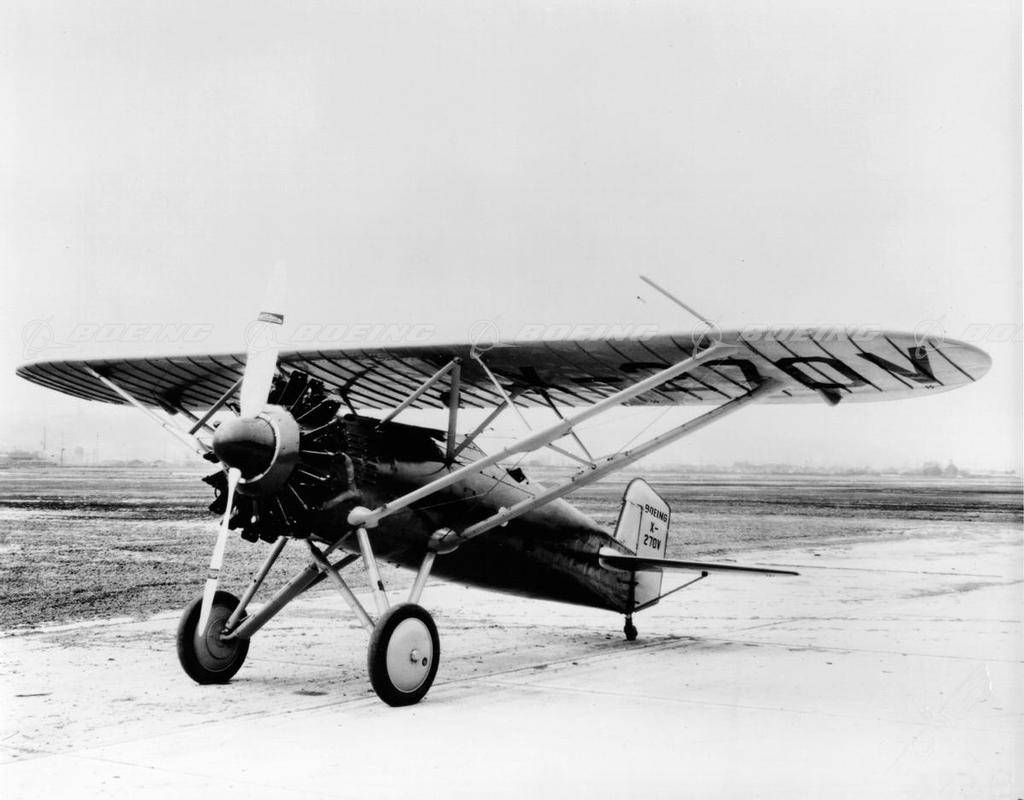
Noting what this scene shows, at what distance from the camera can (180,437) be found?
28.3 feet

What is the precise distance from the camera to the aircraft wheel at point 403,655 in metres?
7.33

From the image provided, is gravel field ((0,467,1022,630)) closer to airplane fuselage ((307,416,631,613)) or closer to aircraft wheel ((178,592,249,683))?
aircraft wheel ((178,592,249,683))

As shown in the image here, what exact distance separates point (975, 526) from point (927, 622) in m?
25.5

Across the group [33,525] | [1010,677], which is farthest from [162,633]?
[33,525]

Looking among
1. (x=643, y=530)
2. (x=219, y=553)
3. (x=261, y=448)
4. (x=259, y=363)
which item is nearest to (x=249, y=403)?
(x=259, y=363)

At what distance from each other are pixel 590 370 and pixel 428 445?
5.28ft

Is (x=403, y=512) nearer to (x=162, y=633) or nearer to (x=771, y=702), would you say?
(x=771, y=702)

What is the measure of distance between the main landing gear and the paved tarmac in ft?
0.63

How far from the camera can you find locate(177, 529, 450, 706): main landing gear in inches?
291

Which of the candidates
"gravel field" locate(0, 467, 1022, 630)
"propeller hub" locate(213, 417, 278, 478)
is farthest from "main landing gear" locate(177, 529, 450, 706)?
"gravel field" locate(0, 467, 1022, 630)

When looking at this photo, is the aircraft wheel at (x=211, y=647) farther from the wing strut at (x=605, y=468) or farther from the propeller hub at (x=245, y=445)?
the wing strut at (x=605, y=468)

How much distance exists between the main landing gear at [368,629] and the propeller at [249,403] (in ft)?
0.55

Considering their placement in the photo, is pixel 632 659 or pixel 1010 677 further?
pixel 632 659

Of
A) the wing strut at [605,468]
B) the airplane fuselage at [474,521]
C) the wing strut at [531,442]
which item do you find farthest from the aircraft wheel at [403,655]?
the wing strut at [605,468]
